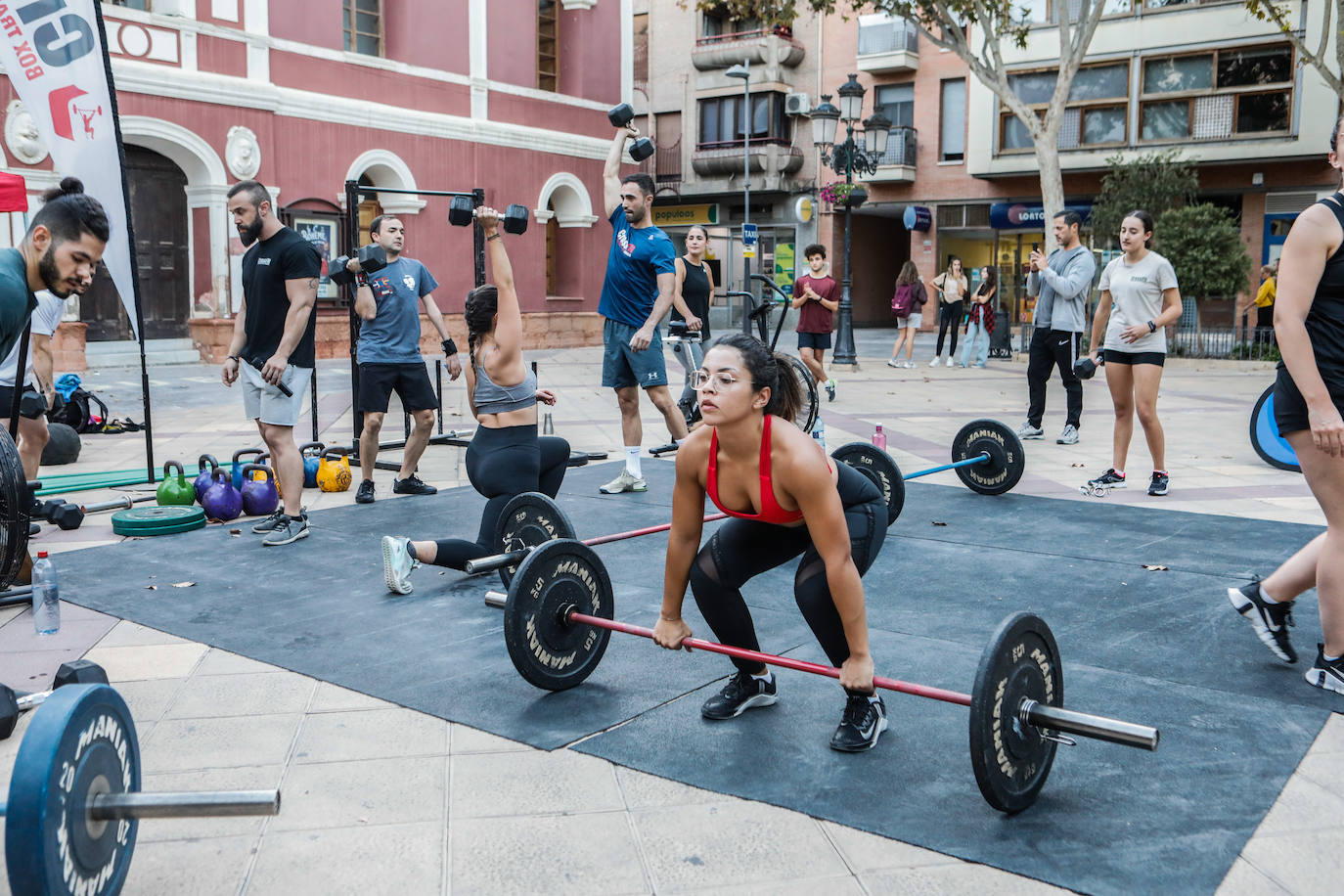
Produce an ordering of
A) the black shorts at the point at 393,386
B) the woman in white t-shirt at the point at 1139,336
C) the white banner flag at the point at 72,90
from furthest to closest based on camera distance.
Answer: the black shorts at the point at 393,386 < the woman in white t-shirt at the point at 1139,336 < the white banner flag at the point at 72,90

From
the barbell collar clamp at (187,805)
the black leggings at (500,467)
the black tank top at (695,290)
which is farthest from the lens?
the black tank top at (695,290)

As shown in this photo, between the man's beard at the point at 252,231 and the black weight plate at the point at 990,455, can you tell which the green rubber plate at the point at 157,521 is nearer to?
the man's beard at the point at 252,231

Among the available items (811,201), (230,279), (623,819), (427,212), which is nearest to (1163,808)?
(623,819)

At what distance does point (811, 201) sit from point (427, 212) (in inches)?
571

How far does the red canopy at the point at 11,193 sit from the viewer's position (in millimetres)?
5301

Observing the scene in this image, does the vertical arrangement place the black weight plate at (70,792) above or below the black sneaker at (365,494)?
above

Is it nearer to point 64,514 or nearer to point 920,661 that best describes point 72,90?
point 64,514

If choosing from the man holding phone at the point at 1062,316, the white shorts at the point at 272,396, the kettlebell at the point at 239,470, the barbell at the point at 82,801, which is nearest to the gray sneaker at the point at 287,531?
the white shorts at the point at 272,396

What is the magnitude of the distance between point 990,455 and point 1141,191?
1807 cm

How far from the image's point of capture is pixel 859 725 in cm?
339

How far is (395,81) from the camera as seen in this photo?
796 inches

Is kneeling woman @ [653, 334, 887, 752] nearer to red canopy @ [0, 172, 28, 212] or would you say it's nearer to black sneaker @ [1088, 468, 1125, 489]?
red canopy @ [0, 172, 28, 212]

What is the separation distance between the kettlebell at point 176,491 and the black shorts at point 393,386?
45.7 inches

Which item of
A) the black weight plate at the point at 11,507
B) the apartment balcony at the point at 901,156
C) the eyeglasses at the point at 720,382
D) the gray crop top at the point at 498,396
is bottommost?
the black weight plate at the point at 11,507
